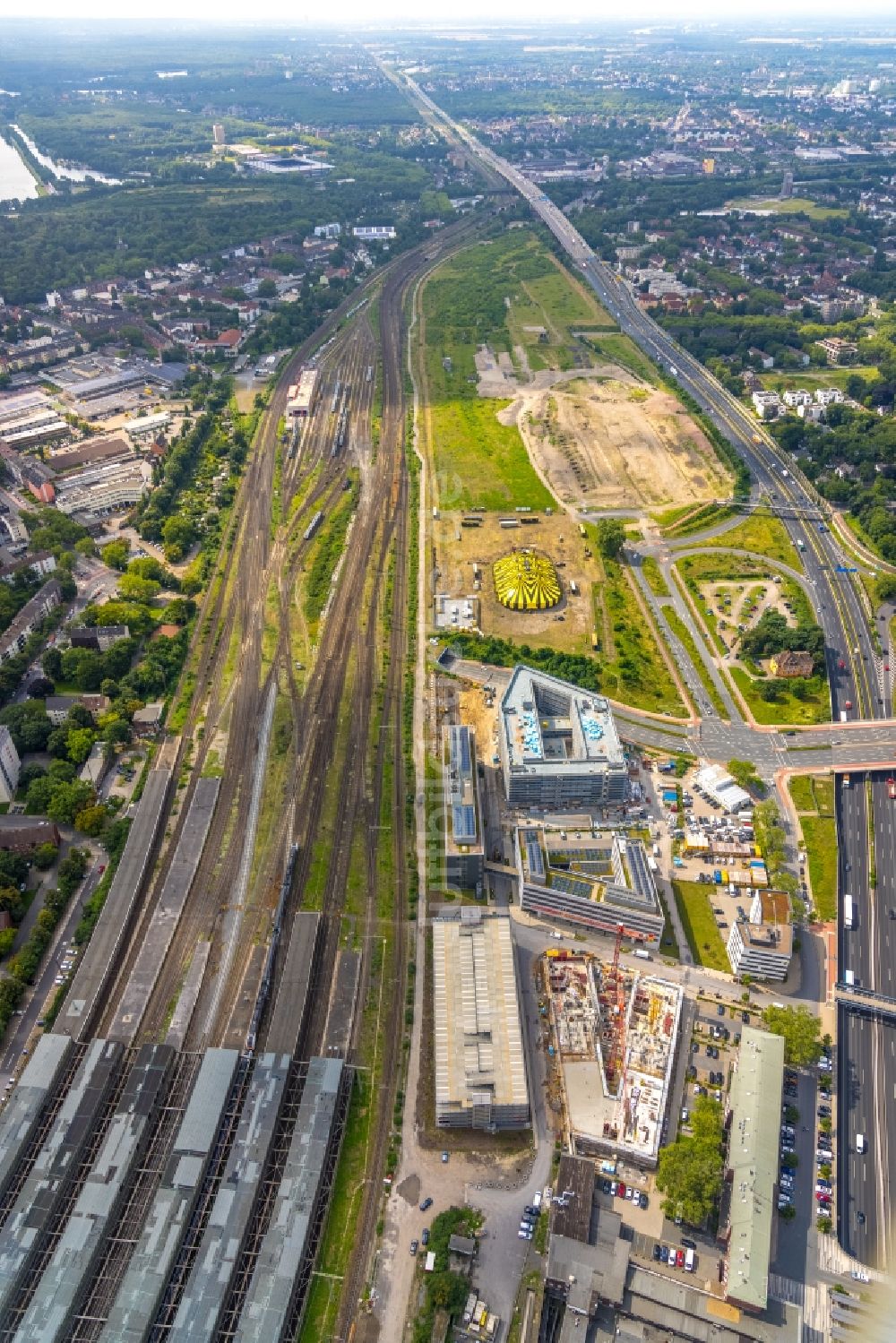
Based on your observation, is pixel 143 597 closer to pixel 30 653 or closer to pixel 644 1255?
pixel 30 653

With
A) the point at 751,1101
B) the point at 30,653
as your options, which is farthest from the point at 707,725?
the point at 30,653

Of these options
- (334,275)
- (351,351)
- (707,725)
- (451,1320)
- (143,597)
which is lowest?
(451,1320)

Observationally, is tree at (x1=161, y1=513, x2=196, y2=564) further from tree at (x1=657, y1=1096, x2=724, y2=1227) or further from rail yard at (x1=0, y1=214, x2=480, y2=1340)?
tree at (x1=657, y1=1096, x2=724, y2=1227)

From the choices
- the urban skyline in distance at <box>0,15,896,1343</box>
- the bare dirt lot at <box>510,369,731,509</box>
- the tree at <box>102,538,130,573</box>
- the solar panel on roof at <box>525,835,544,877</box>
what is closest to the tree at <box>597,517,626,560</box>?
the urban skyline in distance at <box>0,15,896,1343</box>

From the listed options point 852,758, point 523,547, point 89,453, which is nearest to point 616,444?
point 523,547

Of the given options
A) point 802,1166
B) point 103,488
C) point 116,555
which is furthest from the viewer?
point 103,488

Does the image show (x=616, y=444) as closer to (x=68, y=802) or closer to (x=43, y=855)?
(x=68, y=802)
